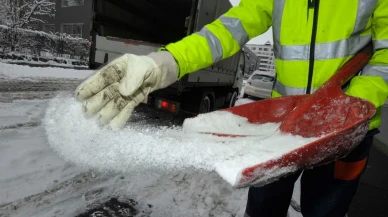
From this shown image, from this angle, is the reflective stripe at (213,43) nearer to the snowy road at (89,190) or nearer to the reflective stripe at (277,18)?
the reflective stripe at (277,18)

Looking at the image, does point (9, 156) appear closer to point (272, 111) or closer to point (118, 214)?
point (118, 214)

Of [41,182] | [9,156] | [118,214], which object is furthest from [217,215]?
[9,156]

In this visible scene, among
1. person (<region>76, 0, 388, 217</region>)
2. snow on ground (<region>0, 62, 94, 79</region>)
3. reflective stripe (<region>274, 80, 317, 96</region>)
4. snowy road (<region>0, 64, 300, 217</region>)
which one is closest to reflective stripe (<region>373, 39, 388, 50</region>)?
person (<region>76, 0, 388, 217</region>)

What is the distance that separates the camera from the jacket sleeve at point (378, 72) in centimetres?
115

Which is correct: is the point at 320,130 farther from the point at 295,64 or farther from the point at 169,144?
the point at 169,144

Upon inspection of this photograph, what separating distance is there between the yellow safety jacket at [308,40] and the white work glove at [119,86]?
17 cm

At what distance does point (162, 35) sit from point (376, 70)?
6454 millimetres

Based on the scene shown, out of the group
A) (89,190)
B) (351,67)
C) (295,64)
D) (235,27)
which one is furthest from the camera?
(89,190)

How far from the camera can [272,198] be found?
1.54m

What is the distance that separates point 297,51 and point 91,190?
7.39 feet

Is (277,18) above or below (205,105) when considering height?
above

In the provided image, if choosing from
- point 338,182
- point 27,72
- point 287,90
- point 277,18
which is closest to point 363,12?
point 277,18

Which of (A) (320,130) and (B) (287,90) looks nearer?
(A) (320,130)

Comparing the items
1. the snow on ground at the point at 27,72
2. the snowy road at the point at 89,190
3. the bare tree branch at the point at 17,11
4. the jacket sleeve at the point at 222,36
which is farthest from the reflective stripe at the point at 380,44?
the bare tree branch at the point at 17,11
